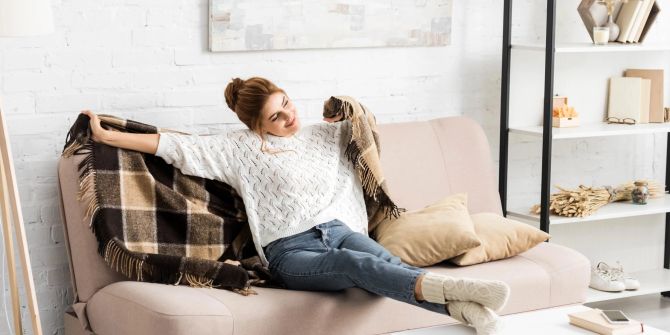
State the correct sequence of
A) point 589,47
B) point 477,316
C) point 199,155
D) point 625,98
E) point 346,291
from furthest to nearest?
point 625,98 < point 589,47 < point 199,155 < point 346,291 < point 477,316

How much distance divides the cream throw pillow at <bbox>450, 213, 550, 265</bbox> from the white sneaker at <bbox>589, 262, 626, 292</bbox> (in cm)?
Answer: 90

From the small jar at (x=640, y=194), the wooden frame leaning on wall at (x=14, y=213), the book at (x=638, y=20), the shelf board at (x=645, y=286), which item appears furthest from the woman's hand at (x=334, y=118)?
the small jar at (x=640, y=194)

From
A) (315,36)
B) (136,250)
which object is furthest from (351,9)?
(136,250)

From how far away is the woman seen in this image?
9.58 feet

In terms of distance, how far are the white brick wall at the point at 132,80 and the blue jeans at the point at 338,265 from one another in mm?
711

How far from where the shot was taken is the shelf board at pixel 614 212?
396 centimetres

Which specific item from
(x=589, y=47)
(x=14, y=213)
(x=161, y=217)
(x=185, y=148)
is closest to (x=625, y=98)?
(x=589, y=47)

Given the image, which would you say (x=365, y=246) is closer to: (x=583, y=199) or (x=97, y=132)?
(x=97, y=132)

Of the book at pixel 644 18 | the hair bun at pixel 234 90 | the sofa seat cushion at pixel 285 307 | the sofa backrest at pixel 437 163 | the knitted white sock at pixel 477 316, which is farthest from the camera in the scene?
the book at pixel 644 18

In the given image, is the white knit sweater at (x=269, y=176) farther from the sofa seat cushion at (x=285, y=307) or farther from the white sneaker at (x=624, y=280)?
the white sneaker at (x=624, y=280)

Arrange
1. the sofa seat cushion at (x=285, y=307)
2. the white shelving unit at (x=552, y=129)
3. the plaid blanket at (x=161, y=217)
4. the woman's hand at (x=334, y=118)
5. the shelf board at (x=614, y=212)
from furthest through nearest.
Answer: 1. the shelf board at (x=614, y=212)
2. the white shelving unit at (x=552, y=129)
3. the woman's hand at (x=334, y=118)
4. the plaid blanket at (x=161, y=217)
5. the sofa seat cushion at (x=285, y=307)

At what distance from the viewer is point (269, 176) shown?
124 inches

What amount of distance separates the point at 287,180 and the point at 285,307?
54 centimetres

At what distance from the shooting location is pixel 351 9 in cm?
375
